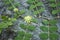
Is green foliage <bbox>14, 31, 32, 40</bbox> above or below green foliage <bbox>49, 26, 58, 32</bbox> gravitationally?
below

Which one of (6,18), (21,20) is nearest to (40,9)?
(21,20)

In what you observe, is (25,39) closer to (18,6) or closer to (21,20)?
(21,20)

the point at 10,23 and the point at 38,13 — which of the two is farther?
the point at 38,13

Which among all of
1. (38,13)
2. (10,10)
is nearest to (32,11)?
(38,13)

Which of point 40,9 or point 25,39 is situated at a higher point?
point 40,9

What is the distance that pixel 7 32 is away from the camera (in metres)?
1.22

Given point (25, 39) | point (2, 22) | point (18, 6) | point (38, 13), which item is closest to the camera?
point (25, 39)

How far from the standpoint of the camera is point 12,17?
1323 mm

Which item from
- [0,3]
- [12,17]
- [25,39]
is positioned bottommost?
[25,39]

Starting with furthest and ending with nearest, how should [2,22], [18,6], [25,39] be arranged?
[18,6], [2,22], [25,39]

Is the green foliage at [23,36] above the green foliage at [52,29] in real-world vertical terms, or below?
below

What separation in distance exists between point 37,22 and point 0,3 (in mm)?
407

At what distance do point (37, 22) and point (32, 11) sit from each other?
14 cm

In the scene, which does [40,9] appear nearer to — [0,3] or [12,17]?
[12,17]
